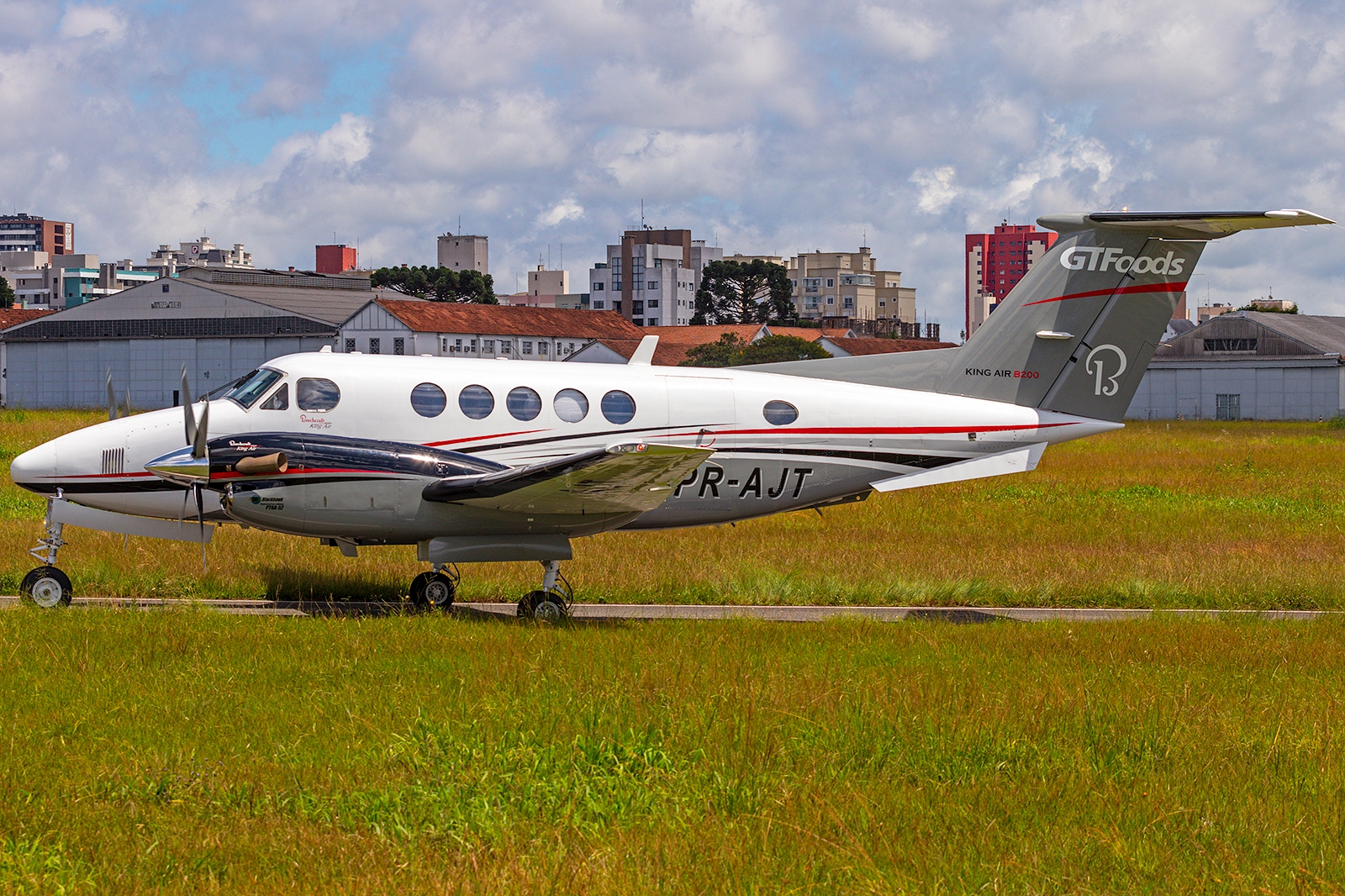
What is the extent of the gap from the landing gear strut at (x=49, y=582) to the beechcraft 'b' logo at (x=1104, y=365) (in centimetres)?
1437

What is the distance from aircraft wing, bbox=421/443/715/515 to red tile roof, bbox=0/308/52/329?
102 meters

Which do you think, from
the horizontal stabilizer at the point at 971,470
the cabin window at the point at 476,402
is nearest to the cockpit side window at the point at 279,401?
the cabin window at the point at 476,402

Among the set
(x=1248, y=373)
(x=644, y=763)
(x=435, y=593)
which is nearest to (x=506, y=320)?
(x=1248, y=373)

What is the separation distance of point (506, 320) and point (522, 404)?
85156 mm

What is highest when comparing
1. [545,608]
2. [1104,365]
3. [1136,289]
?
[1136,289]

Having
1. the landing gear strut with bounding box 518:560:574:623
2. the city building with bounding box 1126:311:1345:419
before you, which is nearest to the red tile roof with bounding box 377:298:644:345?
the city building with bounding box 1126:311:1345:419

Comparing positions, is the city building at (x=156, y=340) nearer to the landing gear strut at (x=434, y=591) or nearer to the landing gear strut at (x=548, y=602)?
the landing gear strut at (x=434, y=591)

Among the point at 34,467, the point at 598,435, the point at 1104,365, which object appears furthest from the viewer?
the point at 1104,365

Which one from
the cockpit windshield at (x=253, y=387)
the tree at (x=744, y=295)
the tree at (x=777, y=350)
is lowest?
the cockpit windshield at (x=253, y=387)

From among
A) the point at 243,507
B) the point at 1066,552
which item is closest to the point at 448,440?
the point at 243,507

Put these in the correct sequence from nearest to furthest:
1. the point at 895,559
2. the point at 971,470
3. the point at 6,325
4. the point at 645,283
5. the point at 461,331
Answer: the point at 971,470 < the point at 895,559 < the point at 461,331 < the point at 6,325 < the point at 645,283

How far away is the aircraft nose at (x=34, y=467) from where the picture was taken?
15.4 m

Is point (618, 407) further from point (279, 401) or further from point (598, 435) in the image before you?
point (279, 401)

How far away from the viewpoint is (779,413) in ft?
57.0
